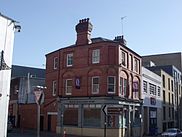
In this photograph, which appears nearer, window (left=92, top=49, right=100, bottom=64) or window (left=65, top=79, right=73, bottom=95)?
window (left=92, top=49, right=100, bottom=64)

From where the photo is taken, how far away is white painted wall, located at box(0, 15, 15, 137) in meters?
19.8

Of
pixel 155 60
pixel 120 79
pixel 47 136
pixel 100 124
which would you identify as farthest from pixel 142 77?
pixel 155 60

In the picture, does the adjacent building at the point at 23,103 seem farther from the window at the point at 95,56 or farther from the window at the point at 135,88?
the window at the point at 135,88

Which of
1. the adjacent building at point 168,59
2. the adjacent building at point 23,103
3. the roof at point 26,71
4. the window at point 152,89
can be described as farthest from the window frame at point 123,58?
the adjacent building at point 168,59

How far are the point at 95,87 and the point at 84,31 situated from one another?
699 cm

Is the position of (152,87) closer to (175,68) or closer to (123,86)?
(123,86)

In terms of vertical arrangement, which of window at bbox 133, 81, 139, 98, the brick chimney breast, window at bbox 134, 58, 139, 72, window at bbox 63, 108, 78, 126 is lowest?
window at bbox 63, 108, 78, 126

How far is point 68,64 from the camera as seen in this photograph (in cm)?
4034

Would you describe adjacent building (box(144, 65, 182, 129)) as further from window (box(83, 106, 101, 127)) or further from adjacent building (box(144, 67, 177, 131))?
window (box(83, 106, 101, 127))

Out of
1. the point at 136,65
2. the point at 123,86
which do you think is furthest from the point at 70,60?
the point at 136,65

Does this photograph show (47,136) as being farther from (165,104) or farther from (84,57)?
(165,104)

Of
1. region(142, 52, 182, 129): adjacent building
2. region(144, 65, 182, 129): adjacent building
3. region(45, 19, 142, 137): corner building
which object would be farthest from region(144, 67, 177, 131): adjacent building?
region(45, 19, 142, 137): corner building

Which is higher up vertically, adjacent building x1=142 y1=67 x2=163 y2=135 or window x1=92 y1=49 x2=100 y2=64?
window x1=92 y1=49 x2=100 y2=64

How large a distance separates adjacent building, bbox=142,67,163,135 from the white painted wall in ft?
91.8
